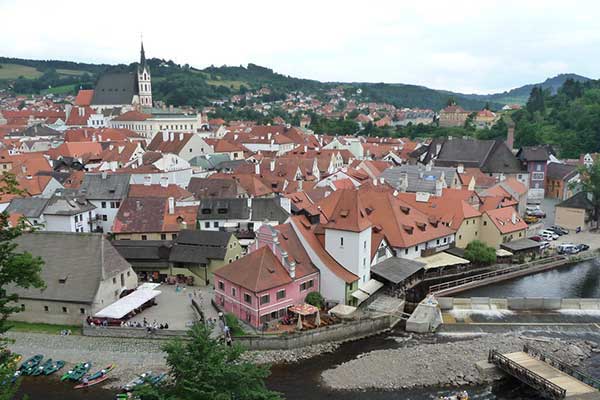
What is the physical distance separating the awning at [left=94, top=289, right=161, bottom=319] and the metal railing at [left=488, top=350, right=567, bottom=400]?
78.3 feet

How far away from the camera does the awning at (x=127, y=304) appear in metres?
35.7

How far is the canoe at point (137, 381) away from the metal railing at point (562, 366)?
23540 millimetres

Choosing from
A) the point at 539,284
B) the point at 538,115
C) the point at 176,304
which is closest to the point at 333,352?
the point at 176,304

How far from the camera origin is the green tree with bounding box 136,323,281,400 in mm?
19359

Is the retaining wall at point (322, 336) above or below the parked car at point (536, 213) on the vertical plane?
below

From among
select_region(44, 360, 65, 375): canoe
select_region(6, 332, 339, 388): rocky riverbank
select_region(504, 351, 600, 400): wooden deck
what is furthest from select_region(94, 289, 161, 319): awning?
select_region(504, 351, 600, 400): wooden deck

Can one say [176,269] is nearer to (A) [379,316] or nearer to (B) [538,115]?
(A) [379,316]

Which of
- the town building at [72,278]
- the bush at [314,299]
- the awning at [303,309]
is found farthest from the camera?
the bush at [314,299]

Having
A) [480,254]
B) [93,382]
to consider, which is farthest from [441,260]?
[93,382]

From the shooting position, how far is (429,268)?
1838 inches

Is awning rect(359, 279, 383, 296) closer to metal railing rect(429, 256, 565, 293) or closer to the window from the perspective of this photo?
metal railing rect(429, 256, 565, 293)

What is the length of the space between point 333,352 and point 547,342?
14618mm

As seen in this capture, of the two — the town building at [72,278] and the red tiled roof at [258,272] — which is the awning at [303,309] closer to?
the red tiled roof at [258,272]

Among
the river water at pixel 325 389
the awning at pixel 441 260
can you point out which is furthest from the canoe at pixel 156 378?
the awning at pixel 441 260
